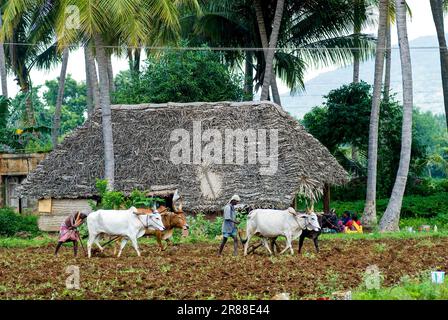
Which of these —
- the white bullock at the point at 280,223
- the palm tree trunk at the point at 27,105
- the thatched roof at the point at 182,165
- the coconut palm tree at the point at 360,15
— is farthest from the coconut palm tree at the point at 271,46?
the white bullock at the point at 280,223

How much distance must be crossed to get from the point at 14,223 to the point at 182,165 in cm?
441

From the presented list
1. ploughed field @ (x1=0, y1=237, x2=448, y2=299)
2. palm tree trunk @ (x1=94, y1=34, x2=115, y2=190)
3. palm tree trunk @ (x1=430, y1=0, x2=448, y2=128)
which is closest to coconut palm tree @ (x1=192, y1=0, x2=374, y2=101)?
palm tree trunk @ (x1=430, y1=0, x2=448, y2=128)

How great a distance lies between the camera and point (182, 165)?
26031 millimetres

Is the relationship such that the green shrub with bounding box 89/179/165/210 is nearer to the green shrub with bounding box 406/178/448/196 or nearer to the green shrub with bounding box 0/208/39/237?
the green shrub with bounding box 0/208/39/237

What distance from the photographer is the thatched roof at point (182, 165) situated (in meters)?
25.1

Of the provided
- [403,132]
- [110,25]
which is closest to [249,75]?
[403,132]

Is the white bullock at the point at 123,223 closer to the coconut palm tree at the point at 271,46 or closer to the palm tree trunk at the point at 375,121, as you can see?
the palm tree trunk at the point at 375,121

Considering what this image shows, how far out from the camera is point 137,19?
23000mm

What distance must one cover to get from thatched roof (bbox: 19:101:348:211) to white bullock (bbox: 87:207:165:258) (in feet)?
22.1

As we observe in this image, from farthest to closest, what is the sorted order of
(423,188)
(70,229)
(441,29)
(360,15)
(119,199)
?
1. (423,188)
2. (360,15)
3. (441,29)
4. (119,199)
5. (70,229)

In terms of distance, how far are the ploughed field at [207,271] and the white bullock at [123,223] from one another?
418 millimetres

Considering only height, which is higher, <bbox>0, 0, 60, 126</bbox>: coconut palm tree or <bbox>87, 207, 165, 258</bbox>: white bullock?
<bbox>0, 0, 60, 126</bbox>: coconut palm tree

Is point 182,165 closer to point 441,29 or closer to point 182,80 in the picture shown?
point 182,80

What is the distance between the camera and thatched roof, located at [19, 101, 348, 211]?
2509 centimetres
